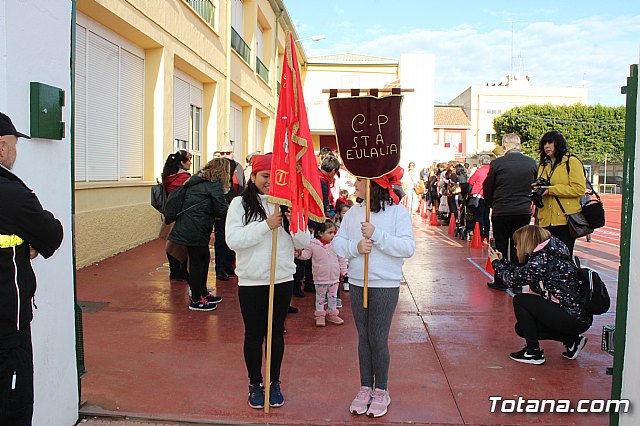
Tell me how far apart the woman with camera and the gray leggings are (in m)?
1.71

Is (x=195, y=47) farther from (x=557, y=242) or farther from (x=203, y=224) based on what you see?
(x=557, y=242)

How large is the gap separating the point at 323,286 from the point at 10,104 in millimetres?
3866

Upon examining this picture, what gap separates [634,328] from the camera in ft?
11.5

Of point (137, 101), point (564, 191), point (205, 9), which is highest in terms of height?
point (205, 9)

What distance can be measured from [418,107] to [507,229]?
2814 centimetres

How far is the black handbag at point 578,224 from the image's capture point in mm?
6574

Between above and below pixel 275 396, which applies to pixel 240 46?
above

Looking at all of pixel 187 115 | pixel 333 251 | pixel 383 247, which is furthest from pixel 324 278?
pixel 187 115

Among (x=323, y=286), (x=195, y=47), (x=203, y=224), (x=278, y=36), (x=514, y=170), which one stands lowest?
(x=323, y=286)

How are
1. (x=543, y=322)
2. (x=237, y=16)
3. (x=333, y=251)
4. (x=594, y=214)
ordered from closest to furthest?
(x=333, y=251) < (x=543, y=322) < (x=594, y=214) < (x=237, y=16)

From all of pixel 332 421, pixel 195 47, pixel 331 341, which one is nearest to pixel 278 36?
pixel 195 47

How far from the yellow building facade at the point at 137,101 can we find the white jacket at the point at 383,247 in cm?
407

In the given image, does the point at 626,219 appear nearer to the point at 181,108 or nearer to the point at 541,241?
the point at 541,241

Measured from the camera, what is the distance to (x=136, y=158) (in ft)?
39.4
